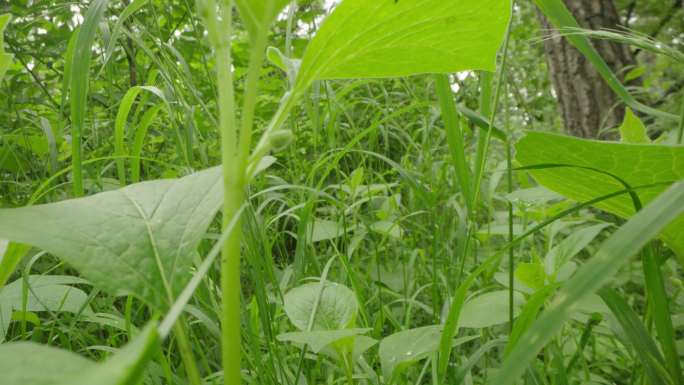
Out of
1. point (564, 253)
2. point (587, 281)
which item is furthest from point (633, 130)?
point (587, 281)

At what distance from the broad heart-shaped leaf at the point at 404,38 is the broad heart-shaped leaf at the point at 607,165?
0.36 ft

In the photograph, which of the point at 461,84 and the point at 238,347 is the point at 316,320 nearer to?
the point at 238,347

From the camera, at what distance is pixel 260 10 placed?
400mm

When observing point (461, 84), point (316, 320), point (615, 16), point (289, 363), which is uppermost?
point (615, 16)

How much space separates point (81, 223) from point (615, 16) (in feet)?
8.68

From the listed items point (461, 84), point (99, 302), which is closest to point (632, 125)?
point (99, 302)

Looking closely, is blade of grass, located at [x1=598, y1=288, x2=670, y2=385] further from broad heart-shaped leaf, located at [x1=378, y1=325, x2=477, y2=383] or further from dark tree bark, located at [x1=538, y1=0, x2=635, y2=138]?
dark tree bark, located at [x1=538, y1=0, x2=635, y2=138]

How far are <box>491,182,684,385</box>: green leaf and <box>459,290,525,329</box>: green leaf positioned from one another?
390mm

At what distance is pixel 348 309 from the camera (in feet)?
Result: 2.25

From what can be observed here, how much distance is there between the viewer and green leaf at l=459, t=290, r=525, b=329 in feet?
2.31

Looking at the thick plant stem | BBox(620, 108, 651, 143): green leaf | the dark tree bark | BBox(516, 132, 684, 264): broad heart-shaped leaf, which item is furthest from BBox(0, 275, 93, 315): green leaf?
the dark tree bark

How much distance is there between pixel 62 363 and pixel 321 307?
0.45m

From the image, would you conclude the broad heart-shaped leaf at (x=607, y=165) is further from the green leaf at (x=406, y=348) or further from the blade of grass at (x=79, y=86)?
the blade of grass at (x=79, y=86)

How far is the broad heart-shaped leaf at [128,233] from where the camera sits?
0.40 metres
